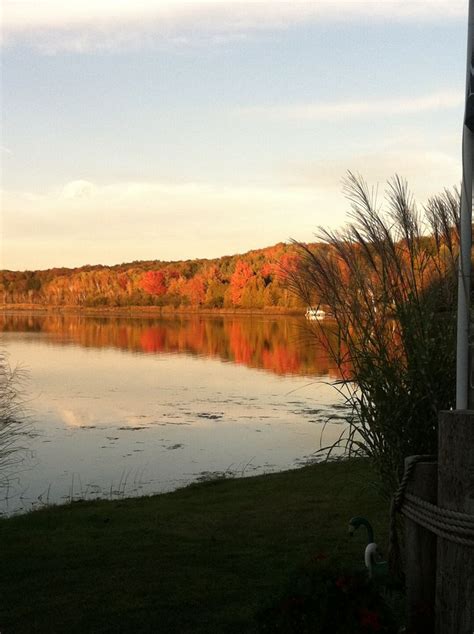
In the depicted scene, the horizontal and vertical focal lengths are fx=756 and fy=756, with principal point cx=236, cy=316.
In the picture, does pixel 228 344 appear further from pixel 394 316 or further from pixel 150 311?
pixel 150 311

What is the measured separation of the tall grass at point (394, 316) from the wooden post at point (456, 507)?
3.32 ft

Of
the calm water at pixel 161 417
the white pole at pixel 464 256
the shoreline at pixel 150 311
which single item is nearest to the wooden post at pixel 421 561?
the white pole at pixel 464 256

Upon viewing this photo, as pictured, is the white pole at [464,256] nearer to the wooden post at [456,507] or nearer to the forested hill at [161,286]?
the wooden post at [456,507]

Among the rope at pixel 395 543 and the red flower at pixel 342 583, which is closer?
the red flower at pixel 342 583

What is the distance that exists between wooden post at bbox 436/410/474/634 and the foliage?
28cm

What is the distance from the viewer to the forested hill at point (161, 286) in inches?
4016

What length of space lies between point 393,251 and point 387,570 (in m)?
1.97

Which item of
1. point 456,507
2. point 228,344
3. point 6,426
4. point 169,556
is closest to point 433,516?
point 456,507

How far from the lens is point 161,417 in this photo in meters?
20.1

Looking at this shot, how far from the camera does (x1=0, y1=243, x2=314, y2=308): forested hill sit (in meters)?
102

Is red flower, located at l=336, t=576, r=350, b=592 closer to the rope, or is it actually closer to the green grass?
the green grass

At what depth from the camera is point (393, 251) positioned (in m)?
4.87

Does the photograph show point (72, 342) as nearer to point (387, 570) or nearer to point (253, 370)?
point (253, 370)

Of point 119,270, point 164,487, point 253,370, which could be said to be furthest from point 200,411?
point 119,270
